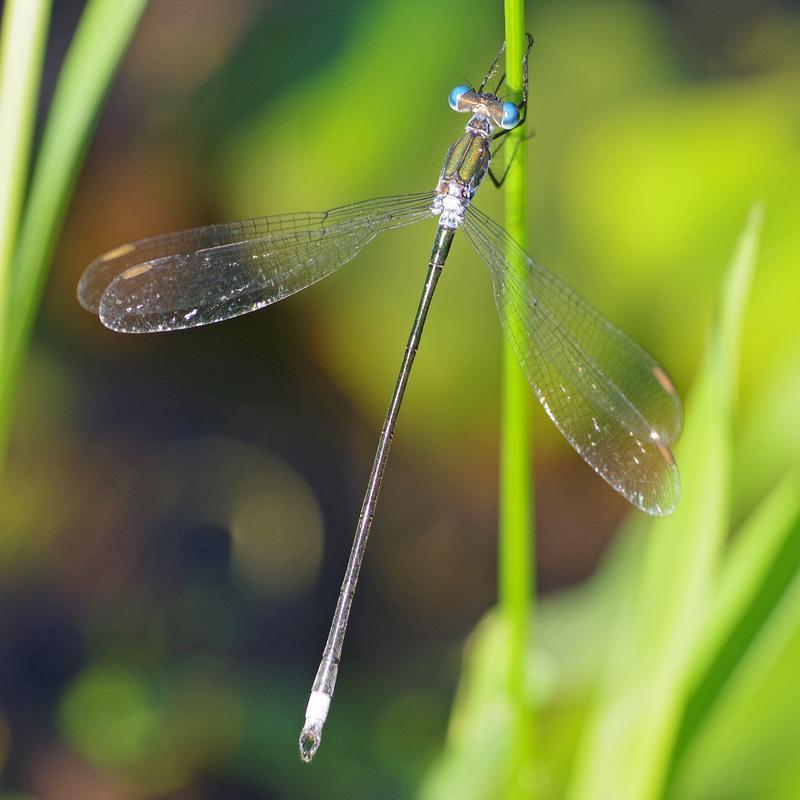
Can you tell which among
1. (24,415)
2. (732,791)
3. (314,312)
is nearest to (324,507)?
(314,312)

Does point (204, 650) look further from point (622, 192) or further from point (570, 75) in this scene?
point (570, 75)

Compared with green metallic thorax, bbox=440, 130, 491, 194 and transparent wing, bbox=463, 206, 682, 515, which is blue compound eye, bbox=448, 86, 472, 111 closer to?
green metallic thorax, bbox=440, 130, 491, 194

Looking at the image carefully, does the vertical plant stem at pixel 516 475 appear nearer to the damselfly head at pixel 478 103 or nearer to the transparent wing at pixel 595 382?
the transparent wing at pixel 595 382

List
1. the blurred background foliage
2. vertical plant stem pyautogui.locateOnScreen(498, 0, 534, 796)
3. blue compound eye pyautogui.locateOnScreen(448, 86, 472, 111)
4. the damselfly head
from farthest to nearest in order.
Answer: the blurred background foliage < blue compound eye pyautogui.locateOnScreen(448, 86, 472, 111) < the damselfly head < vertical plant stem pyautogui.locateOnScreen(498, 0, 534, 796)

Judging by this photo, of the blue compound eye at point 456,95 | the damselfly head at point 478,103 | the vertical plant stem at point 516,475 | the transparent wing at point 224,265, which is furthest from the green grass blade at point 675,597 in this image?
the transparent wing at point 224,265

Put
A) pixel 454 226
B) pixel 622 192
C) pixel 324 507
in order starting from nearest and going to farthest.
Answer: pixel 454 226 → pixel 622 192 → pixel 324 507

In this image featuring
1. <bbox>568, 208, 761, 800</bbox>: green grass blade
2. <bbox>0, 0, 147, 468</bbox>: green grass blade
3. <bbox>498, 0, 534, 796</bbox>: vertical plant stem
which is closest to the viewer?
<bbox>498, 0, 534, 796</bbox>: vertical plant stem

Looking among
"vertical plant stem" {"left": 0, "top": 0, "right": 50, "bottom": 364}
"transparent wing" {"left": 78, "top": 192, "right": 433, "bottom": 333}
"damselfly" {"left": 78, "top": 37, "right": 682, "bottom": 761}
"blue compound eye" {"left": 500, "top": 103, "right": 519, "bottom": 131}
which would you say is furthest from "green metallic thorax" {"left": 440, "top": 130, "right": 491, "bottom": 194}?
"vertical plant stem" {"left": 0, "top": 0, "right": 50, "bottom": 364}
